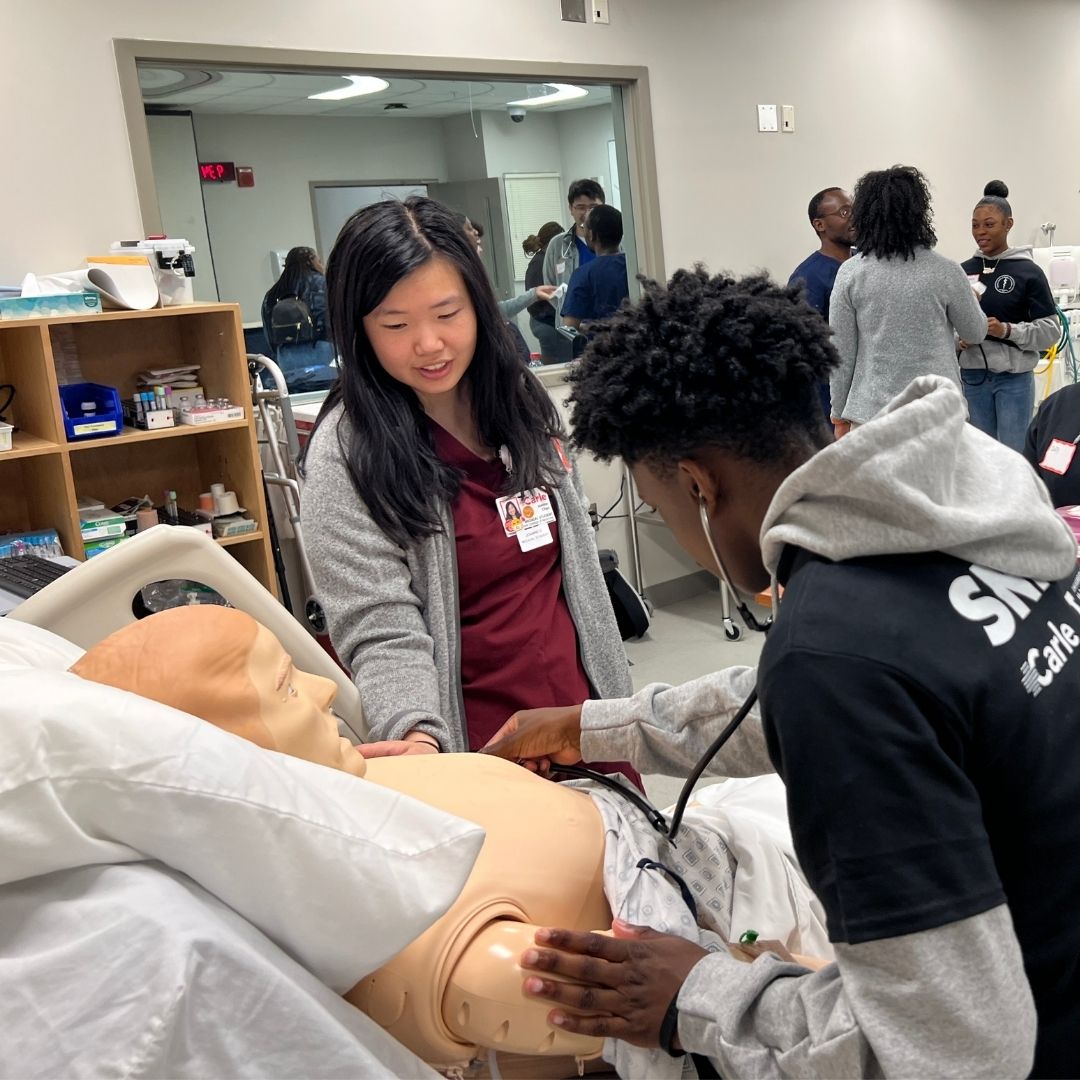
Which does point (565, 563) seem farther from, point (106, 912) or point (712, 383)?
point (106, 912)

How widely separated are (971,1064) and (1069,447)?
1.88 metres

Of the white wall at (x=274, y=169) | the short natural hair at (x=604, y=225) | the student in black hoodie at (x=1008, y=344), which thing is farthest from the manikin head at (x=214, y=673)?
the student in black hoodie at (x=1008, y=344)

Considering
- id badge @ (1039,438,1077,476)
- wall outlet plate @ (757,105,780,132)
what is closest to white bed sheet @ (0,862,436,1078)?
id badge @ (1039,438,1077,476)

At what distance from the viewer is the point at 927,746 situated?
2.48 feet

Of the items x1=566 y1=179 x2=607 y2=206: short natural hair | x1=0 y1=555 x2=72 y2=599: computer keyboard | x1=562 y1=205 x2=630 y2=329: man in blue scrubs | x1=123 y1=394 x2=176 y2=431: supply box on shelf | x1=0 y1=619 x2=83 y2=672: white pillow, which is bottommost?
x1=0 y1=555 x2=72 y2=599: computer keyboard

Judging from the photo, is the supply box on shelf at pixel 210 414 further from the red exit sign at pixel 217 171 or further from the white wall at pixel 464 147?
the white wall at pixel 464 147

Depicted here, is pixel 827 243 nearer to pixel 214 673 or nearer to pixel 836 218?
pixel 836 218

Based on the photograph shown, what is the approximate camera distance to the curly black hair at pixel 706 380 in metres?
0.97

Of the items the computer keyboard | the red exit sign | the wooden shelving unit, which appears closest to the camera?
the computer keyboard

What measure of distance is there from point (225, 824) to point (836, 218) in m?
Answer: 4.51

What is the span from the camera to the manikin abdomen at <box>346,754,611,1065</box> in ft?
3.37

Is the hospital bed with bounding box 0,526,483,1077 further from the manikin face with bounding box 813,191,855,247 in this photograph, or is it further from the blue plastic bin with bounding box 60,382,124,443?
the manikin face with bounding box 813,191,855,247

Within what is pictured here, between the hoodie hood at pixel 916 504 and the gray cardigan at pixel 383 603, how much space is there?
0.77 metres

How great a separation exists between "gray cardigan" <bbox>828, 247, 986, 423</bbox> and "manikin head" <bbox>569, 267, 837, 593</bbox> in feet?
10.3
